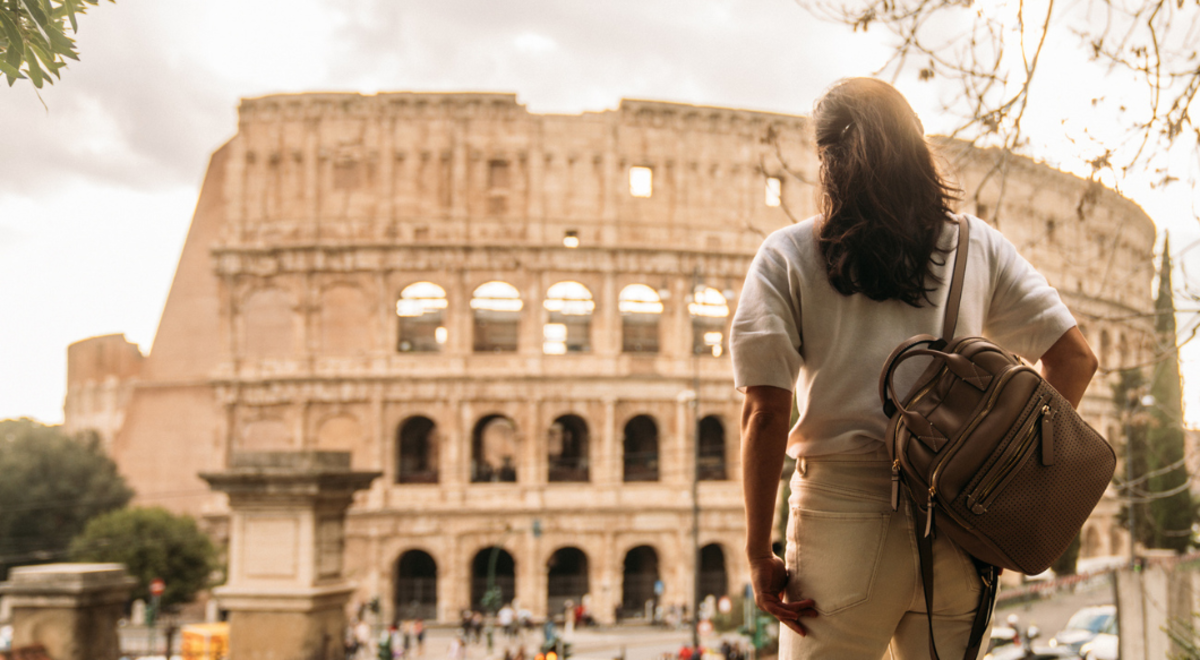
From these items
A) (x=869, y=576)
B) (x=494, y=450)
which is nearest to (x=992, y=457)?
(x=869, y=576)

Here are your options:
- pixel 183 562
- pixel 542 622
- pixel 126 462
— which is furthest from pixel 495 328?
pixel 126 462

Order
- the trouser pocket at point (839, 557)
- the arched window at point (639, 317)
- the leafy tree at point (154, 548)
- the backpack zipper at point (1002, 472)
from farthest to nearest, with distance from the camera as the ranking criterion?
1. the arched window at point (639, 317)
2. the leafy tree at point (154, 548)
3. the trouser pocket at point (839, 557)
4. the backpack zipper at point (1002, 472)

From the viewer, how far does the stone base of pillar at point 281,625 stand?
6.91 metres

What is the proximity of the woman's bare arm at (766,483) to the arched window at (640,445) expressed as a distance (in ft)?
90.7

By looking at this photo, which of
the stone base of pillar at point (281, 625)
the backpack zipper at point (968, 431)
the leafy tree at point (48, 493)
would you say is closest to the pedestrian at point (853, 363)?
the backpack zipper at point (968, 431)

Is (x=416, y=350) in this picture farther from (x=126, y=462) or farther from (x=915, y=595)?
(x=915, y=595)

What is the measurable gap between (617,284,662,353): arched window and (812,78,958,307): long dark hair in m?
26.9

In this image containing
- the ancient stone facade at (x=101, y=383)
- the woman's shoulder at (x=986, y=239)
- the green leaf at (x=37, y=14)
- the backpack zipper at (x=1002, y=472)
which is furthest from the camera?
the ancient stone facade at (x=101, y=383)

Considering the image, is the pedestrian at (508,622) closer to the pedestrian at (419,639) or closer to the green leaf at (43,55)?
the pedestrian at (419,639)

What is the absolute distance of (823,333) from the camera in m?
1.91

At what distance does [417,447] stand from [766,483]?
94.4 ft

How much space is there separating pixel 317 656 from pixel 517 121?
80.1 feet

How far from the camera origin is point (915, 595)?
1.80 metres

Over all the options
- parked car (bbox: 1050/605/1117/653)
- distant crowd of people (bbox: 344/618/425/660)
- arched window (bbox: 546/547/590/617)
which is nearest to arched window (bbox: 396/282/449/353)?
arched window (bbox: 546/547/590/617)
